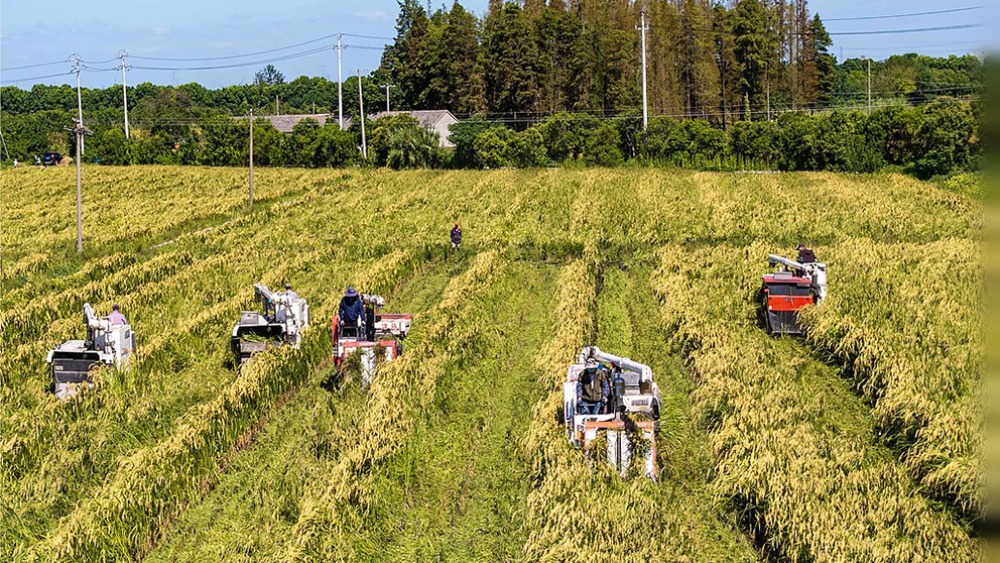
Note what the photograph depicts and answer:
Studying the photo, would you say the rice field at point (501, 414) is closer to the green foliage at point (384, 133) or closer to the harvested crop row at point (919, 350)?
the harvested crop row at point (919, 350)

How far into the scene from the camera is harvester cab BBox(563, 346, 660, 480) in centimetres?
938

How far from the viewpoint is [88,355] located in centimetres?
1271

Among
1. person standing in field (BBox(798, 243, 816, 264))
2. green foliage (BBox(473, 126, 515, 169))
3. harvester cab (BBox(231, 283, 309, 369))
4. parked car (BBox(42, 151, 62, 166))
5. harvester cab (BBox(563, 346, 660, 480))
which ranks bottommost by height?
harvester cab (BBox(563, 346, 660, 480))

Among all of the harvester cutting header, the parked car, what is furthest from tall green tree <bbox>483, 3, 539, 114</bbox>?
the harvester cutting header

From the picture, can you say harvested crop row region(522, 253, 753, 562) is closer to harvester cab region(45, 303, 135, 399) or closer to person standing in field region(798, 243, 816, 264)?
harvester cab region(45, 303, 135, 399)

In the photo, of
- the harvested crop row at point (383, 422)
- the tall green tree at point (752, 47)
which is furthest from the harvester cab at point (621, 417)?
the tall green tree at point (752, 47)

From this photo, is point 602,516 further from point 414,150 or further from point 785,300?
point 414,150

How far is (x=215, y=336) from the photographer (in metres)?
15.4

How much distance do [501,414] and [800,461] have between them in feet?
12.4

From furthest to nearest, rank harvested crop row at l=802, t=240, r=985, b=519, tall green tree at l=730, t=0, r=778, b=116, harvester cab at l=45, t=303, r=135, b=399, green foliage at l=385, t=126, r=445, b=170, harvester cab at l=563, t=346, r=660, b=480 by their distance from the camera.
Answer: tall green tree at l=730, t=0, r=778, b=116 < green foliage at l=385, t=126, r=445, b=170 < harvester cab at l=45, t=303, r=135, b=399 < harvester cab at l=563, t=346, r=660, b=480 < harvested crop row at l=802, t=240, r=985, b=519

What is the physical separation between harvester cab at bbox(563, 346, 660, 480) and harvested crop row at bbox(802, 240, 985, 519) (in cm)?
251

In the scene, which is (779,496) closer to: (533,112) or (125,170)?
(125,170)

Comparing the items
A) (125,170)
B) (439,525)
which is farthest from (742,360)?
(125,170)

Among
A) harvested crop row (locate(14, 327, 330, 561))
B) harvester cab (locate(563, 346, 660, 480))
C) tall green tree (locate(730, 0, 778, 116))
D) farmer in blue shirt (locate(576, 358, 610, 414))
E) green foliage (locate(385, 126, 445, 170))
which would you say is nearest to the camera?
harvested crop row (locate(14, 327, 330, 561))
